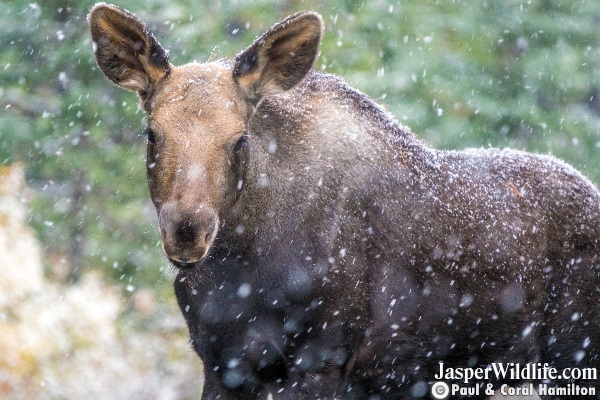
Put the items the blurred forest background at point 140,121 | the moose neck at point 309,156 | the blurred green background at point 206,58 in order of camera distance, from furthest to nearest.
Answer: the blurred green background at point 206,58, the blurred forest background at point 140,121, the moose neck at point 309,156

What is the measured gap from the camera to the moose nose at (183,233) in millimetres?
4090

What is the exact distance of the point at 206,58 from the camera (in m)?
10.6

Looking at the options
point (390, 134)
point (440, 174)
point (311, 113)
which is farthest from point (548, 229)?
point (311, 113)

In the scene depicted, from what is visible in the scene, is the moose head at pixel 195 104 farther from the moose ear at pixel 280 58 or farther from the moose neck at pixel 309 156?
the moose neck at pixel 309 156

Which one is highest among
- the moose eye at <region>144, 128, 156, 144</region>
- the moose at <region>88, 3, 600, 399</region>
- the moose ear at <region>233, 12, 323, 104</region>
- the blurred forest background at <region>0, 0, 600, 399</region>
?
the moose ear at <region>233, 12, 323, 104</region>

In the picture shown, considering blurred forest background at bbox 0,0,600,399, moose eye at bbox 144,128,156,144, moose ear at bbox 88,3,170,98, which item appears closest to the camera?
Answer: moose eye at bbox 144,128,156,144

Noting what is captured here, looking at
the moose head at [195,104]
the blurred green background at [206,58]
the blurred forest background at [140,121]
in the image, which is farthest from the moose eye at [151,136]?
the blurred green background at [206,58]

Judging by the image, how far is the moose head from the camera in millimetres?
4184

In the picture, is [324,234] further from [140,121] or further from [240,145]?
[140,121]

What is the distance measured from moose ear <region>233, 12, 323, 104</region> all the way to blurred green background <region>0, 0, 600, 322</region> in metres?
5.88

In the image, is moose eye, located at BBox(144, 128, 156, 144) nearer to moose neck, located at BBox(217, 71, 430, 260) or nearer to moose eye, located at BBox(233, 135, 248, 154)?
moose eye, located at BBox(233, 135, 248, 154)

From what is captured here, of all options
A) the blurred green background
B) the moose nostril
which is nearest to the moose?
the moose nostril

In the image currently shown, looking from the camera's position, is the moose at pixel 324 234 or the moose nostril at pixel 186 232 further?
the moose at pixel 324 234

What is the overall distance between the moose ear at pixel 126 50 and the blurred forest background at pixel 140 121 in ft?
18.3
